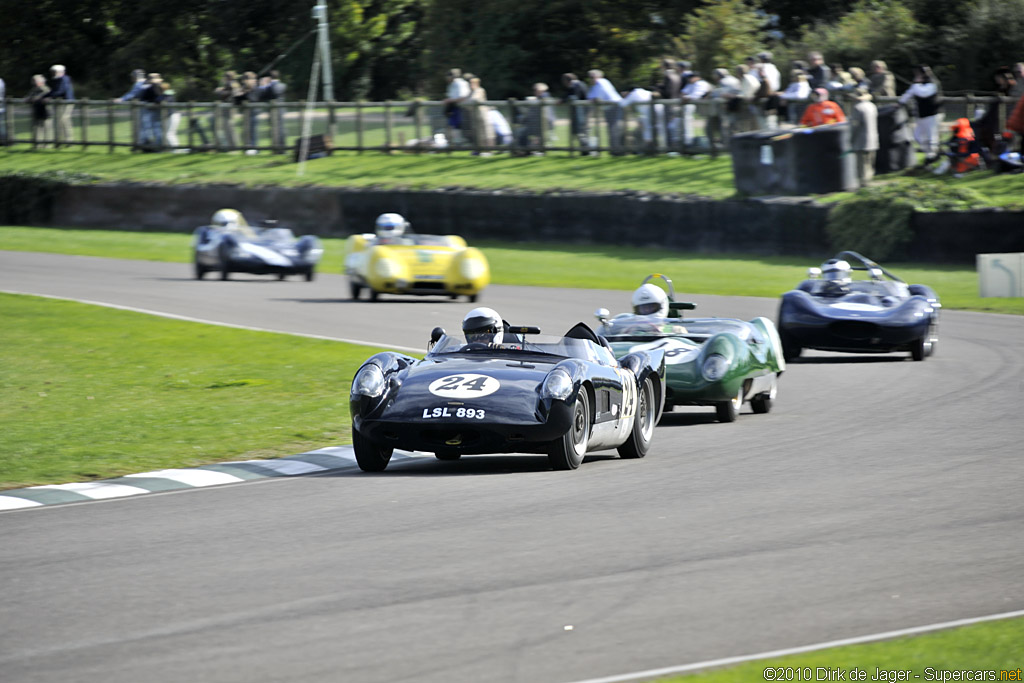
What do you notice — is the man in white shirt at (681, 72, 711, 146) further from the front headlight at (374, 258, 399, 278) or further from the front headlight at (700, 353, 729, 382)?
the front headlight at (700, 353, 729, 382)

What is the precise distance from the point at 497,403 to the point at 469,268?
42.8 feet

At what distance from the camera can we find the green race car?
12672 mm

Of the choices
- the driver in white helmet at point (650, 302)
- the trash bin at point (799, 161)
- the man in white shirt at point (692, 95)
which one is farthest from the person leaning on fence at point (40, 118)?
the driver in white helmet at point (650, 302)

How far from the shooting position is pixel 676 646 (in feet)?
17.9

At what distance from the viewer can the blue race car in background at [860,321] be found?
16.9 metres

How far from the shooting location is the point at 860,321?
17.0 meters

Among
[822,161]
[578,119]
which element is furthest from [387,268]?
[578,119]

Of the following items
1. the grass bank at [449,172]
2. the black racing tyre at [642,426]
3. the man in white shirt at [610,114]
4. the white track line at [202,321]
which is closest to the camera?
the black racing tyre at [642,426]

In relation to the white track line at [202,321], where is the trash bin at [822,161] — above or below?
above

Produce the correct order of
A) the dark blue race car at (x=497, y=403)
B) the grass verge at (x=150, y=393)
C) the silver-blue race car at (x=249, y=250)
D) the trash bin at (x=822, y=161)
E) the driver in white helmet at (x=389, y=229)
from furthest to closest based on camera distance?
the trash bin at (x=822, y=161), the silver-blue race car at (x=249, y=250), the driver in white helmet at (x=389, y=229), the grass verge at (x=150, y=393), the dark blue race car at (x=497, y=403)

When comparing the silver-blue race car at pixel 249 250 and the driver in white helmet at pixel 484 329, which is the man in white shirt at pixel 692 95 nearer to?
the silver-blue race car at pixel 249 250

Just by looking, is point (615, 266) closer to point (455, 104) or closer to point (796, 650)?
point (455, 104)

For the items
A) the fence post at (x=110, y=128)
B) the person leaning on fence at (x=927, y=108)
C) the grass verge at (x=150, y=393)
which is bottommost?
the grass verge at (x=150, y=393)

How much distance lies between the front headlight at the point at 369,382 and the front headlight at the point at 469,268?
12.5m
